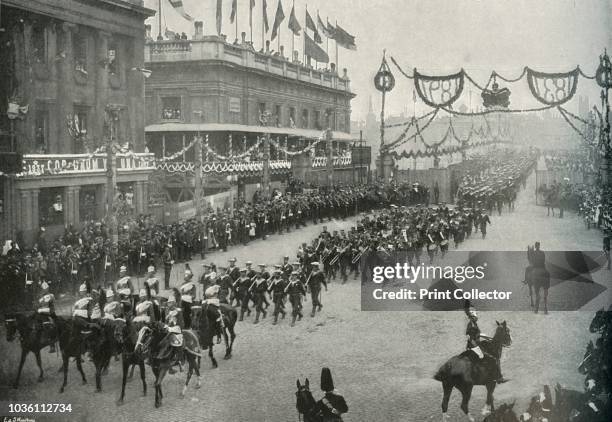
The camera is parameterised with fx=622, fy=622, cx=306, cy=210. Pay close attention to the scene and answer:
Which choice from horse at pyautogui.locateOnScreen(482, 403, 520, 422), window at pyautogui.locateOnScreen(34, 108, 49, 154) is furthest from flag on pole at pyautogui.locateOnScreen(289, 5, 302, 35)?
horse at pyautogui.locateOnScreen(482, 403, 520, 422)

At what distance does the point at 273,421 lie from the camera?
10.1 metres

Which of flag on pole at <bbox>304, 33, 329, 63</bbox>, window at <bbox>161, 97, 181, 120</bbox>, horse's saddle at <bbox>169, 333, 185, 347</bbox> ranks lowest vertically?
horse's saddle at <bbox>169, 333, 185, 347</bbox>

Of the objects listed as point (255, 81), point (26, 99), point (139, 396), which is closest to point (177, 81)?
point (255, 81)

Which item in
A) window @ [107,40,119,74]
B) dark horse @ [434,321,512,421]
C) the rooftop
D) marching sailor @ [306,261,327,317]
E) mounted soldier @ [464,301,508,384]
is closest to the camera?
dark horse @ [434,321,512,421]

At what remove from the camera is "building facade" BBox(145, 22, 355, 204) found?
1065 inches

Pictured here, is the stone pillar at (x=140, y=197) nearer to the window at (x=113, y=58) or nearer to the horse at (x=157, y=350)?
the window at (x=113, y=58)

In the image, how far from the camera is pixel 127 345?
10.7m

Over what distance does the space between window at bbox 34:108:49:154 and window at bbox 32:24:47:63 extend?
136 cm

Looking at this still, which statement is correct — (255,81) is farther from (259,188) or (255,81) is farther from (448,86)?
(448,86)

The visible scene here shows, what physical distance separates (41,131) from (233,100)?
1640 centimetres

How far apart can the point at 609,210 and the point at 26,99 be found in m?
15.5

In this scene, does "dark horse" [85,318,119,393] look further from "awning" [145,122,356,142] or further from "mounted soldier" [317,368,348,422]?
"awning" [145,122,356,142]

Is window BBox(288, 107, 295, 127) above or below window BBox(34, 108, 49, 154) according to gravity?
above

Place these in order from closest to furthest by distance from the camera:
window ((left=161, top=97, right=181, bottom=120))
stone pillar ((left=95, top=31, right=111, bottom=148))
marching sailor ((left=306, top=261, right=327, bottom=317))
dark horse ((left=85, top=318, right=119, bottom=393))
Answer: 1. dark horse ((left=85, top=318, right=119, bottom=393))
2. marching sailor ((left=306, top=261, right=327, bottom=317))
3. stone pillar ((left=95, top=31, right=111, bottom=148))
4. window ((left=161, top=97, right=181, bottom=120))
